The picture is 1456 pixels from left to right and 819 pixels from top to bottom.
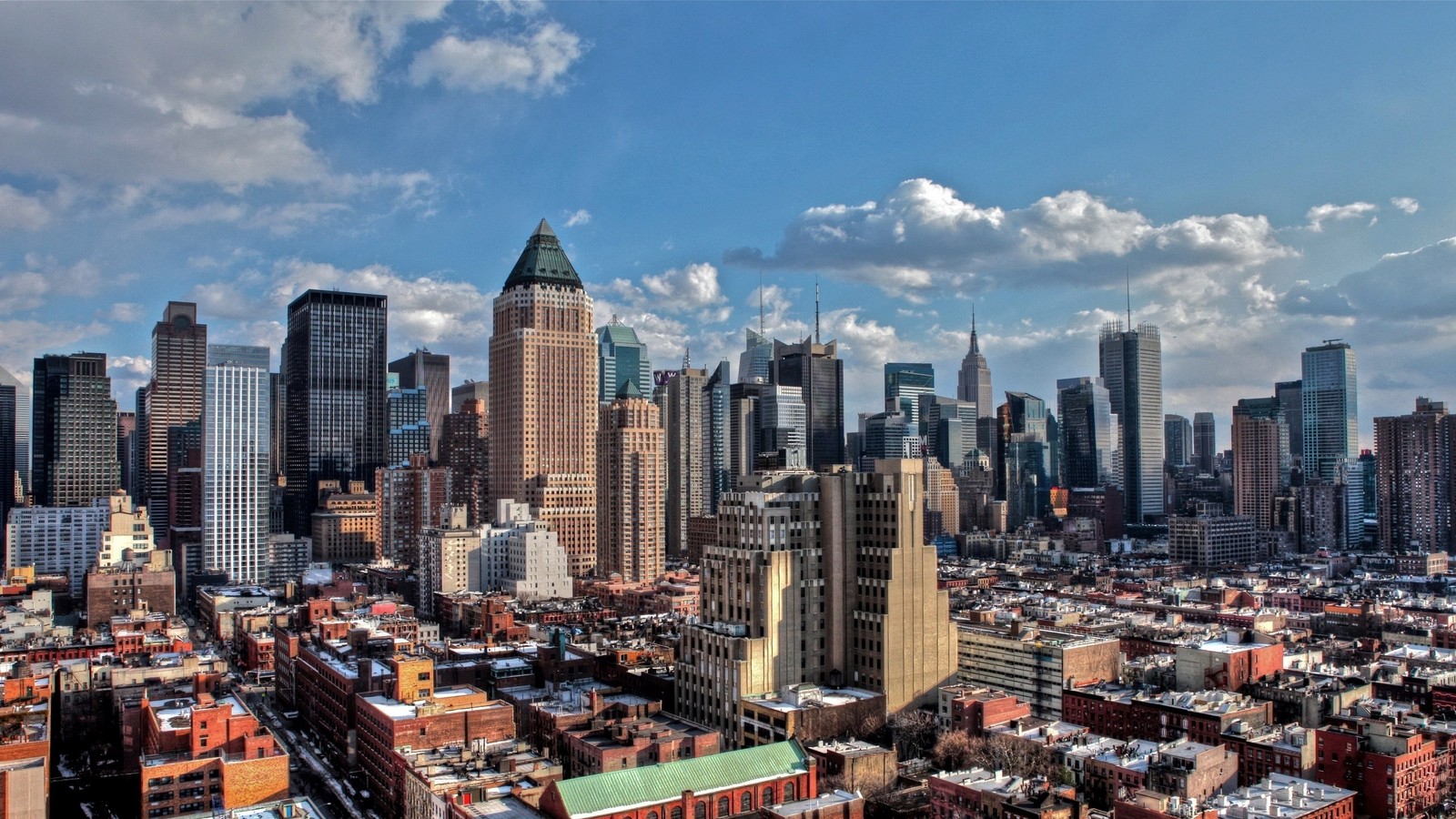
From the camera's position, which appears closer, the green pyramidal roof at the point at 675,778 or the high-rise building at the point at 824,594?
the green pyramidal roof at the point at 675,778

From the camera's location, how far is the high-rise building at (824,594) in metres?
111

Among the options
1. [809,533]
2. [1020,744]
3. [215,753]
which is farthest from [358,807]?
[1020,744]

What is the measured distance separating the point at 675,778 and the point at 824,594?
3654cm

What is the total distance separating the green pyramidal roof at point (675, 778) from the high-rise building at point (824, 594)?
20887mm

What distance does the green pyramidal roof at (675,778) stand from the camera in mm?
77375

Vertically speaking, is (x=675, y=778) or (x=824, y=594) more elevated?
(x=824, y=594)

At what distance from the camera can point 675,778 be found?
82500mm

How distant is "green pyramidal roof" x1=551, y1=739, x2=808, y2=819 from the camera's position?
254ft

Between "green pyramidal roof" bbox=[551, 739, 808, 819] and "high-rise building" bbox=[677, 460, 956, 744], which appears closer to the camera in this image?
"green pyramidal roof" bbox=[551, 739, 808, 819]

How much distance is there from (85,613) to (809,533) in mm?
146299

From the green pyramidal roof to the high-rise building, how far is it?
20.9 metres

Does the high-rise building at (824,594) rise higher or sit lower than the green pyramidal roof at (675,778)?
higher

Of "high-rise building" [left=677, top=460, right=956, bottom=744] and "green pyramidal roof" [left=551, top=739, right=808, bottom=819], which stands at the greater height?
"high-rise building" [left=677, top=460, right=956, bottom=744]

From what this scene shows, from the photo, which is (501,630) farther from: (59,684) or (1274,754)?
(1274,754)
